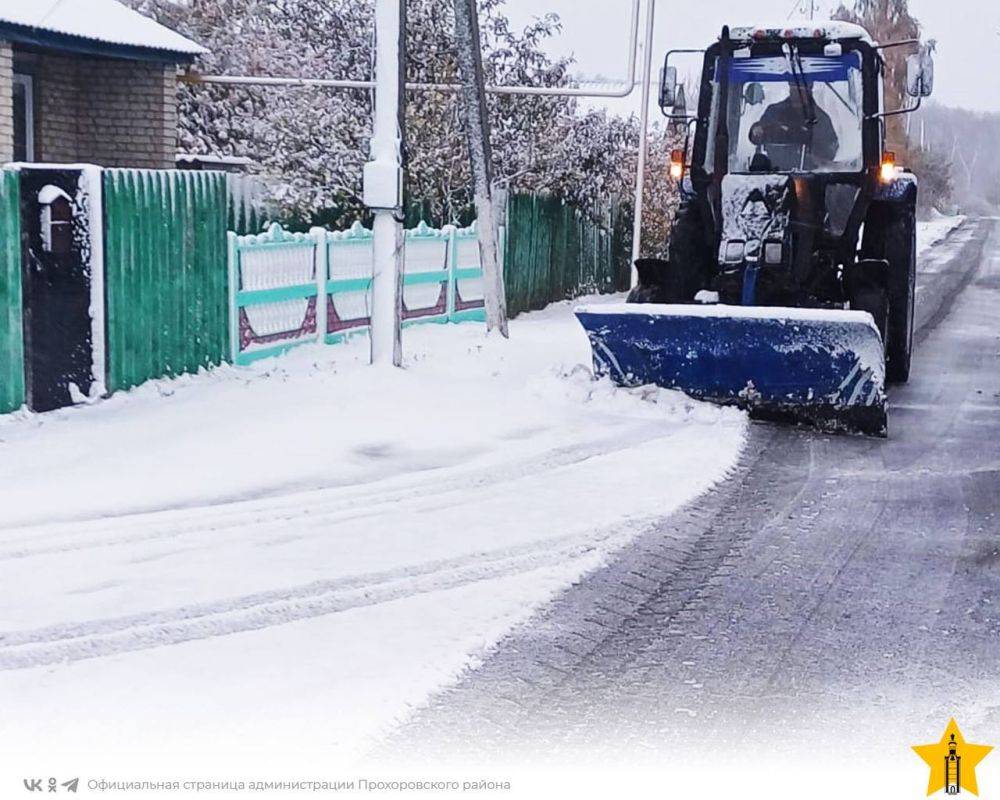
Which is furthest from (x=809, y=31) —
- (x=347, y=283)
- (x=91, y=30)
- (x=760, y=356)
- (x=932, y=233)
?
(x=932, y=233)

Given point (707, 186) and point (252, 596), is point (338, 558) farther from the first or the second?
point (707, 186)

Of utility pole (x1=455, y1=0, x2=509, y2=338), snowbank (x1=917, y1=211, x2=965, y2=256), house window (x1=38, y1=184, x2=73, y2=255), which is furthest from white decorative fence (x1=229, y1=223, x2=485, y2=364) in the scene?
snowbank (x1=917, y1=211, x2=965, y2=256)

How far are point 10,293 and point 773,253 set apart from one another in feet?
16.3

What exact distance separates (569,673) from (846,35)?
7.22 m

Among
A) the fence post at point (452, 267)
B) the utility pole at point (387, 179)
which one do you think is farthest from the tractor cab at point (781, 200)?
the fence post at point (452, 267)

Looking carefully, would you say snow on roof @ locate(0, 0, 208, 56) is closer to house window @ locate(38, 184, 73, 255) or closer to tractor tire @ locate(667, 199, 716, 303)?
house window @ locate(38, 184, 73, 255)

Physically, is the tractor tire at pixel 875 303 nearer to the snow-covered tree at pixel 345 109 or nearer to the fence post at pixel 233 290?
the fence post at pixel 233 290

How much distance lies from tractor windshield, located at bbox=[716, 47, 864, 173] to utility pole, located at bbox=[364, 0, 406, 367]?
250 centimetres

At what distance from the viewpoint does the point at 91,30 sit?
13805 mm

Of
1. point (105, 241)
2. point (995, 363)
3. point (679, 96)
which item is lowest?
point (995, 363)

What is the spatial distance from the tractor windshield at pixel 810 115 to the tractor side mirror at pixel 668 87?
53cm

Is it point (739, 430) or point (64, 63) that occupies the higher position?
point (64, 63)


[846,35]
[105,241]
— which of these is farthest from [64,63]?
[846,35]

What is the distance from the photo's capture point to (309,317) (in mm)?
12297
